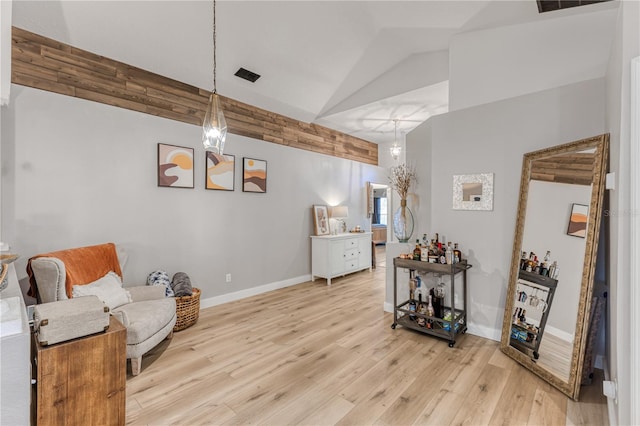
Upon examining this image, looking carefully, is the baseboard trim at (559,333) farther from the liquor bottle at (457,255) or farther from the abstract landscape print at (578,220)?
the liquor bottle at (457,255)

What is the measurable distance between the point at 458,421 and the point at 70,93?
14.1ft

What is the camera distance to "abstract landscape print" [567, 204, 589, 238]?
7.35 feet

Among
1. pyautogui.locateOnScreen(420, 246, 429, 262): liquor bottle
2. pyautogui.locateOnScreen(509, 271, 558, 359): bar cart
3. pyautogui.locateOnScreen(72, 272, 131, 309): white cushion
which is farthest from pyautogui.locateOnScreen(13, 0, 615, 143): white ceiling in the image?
pyautogui.locateOnScreen(72, 272, 131, 309): white cushion

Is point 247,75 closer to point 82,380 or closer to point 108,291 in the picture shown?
point 108,291

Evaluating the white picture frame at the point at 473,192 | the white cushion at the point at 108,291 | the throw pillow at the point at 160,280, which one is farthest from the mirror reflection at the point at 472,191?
the white cushion at the point at 108,291

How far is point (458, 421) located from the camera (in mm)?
1897

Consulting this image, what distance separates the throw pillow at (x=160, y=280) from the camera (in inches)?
131

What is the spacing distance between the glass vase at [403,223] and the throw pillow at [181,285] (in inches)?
102

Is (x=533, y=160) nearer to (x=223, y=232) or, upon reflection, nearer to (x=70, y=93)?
(x=223, y=232)

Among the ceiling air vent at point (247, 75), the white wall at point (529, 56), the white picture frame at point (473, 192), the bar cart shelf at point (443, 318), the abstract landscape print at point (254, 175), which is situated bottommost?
the bar cart shelf at point (443, 318)

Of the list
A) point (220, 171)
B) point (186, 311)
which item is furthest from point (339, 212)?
point (186, 311)

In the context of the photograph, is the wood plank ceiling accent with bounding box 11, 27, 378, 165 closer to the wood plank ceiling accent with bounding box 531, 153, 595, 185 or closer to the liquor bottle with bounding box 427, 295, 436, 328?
the liquor bottle with bounding box 427, 295, 436, 328

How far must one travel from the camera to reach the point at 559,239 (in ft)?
8.00

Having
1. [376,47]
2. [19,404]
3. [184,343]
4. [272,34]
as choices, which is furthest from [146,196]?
[376,47]
